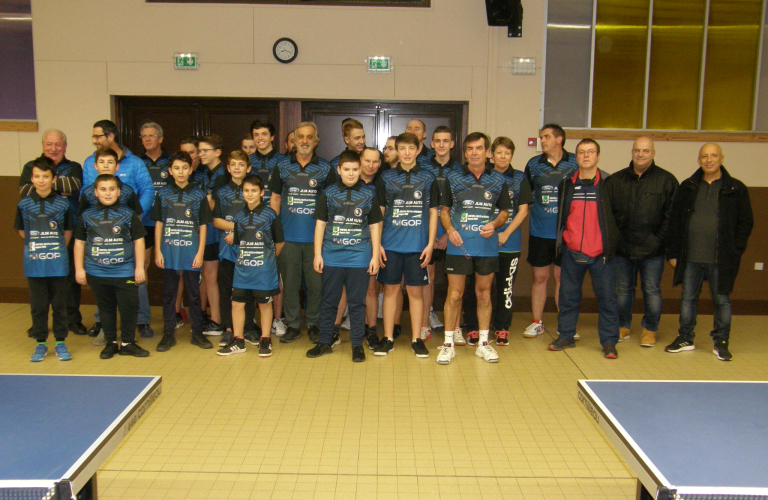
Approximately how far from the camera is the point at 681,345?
4.61 meters

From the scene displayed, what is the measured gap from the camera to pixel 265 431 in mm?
3145

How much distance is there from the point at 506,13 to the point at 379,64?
1.32 m

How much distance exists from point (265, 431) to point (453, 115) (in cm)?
423

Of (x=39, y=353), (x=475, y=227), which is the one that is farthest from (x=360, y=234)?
(x=39, y=353)

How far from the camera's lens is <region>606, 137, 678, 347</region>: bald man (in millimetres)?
4480

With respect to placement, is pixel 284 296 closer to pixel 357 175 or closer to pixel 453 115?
pixel 357 175

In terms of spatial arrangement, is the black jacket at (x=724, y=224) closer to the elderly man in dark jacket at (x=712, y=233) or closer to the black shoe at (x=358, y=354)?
the elderly man in dark jacket at (x=712, y=233)

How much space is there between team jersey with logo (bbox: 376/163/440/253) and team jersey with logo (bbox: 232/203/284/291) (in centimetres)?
82

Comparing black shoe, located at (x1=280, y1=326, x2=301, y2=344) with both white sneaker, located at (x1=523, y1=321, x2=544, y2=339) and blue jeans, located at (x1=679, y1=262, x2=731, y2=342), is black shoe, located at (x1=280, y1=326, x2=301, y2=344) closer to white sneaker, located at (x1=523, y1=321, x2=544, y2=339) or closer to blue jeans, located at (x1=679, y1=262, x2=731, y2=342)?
white sneaker, located at (x1=523, y1=321, x2=544, y2=339)

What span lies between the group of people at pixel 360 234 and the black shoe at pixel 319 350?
2 centimetres

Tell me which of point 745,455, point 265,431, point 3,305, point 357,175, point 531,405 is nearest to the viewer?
point 745,455

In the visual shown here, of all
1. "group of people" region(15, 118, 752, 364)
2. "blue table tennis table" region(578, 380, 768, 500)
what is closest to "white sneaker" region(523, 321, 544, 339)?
"group of people" region(15, 118, 752, 364)

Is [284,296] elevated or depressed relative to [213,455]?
elevated

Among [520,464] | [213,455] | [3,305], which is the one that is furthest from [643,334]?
[3,305]
